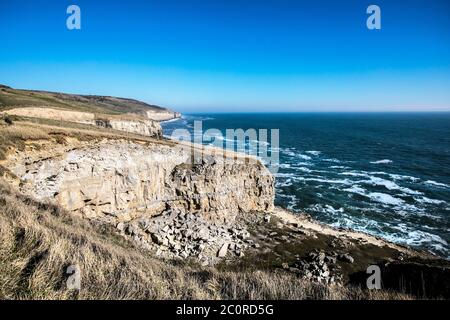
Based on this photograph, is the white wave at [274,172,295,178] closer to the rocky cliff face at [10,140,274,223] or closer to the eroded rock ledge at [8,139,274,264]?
the rocky cliff face at [10,140,274,223]

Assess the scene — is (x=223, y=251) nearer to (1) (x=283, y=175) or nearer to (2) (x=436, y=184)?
(1) (x=283, y=175)

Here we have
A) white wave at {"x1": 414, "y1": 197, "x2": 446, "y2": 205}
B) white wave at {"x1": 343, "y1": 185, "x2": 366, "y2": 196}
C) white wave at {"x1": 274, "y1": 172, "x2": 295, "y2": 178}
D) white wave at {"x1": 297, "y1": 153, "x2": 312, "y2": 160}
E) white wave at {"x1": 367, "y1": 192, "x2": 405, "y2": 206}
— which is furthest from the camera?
white wave at {"x1": 297, "y1": 153, "x2": 312, "y2": 160}

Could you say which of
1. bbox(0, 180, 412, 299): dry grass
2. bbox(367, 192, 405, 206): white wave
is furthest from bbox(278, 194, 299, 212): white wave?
bbox(0, 180, 412, 299): dry grass

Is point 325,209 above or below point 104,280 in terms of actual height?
below

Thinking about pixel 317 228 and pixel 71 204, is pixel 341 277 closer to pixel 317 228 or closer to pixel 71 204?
pixel 317 228

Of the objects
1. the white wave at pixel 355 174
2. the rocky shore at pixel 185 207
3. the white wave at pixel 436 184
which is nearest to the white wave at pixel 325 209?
the rocky shore at pixel 185 207

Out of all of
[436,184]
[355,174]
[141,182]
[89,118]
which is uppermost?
[89,118]

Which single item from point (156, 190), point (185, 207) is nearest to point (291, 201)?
point (185, 207)

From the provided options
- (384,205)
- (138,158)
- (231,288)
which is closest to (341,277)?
(231,288)

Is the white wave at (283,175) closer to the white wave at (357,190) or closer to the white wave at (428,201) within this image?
the white wave at (357,190)
